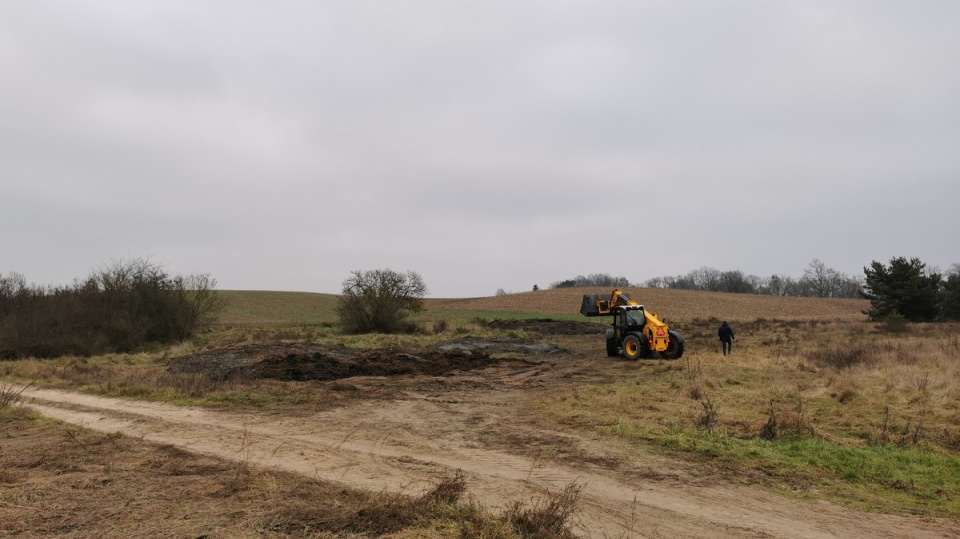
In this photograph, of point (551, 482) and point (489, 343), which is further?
point (489, 343)

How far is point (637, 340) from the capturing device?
2214 cm

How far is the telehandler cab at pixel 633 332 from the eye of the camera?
22.1 metres

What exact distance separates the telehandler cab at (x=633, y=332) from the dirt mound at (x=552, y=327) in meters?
18.7

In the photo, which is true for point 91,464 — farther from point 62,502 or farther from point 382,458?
point 382,458

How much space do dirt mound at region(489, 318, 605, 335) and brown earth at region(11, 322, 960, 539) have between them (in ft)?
81.3

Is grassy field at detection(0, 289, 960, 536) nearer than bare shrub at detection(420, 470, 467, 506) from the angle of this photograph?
No

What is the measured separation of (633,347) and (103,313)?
26690 mm

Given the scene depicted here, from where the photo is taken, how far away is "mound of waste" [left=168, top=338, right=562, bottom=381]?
19.5 meters

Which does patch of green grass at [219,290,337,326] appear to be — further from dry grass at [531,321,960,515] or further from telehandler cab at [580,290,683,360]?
dry grass at [531,321,960,515]

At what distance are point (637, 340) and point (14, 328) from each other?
27876 millimetres

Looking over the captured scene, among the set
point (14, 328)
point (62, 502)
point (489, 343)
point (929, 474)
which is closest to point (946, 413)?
point (929, 474)

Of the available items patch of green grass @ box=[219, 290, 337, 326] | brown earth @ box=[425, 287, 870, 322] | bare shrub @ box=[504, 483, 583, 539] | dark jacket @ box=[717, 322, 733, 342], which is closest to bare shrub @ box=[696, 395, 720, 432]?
bare shrub @ box=[504, 483, 583, 539]

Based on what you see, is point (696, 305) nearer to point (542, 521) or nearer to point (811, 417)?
point (811, 417)

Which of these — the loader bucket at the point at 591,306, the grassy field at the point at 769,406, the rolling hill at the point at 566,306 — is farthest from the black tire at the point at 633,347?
the rolling hill at the point at 566,306
